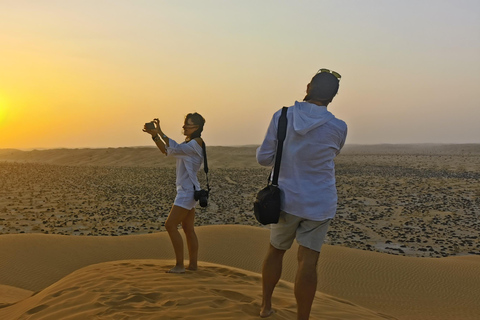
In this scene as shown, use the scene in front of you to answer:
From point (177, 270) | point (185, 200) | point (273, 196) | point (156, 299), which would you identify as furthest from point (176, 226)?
point (273, 196)

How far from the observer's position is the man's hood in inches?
133

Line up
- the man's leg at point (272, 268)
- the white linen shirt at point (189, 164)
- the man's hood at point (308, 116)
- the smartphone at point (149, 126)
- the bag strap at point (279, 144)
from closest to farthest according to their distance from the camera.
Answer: the man's hood at point (308, 116) < the bag strap at point (279, 144) < the man's leg at point (272, 268) < the smartphone at point (149, 126) < the white linen shirt at point (189, 164)

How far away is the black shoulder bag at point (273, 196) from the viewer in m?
3.43

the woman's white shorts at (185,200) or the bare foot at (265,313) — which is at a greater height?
the woman's white shorts at (185,200)

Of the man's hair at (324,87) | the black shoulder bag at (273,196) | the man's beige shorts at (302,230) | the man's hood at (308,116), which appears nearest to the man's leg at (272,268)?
the man's beige shorts at (302,230)

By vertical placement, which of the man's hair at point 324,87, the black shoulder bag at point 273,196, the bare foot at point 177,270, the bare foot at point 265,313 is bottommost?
the bare foot at point 177,270

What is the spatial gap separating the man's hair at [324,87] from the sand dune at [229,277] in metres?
2.04

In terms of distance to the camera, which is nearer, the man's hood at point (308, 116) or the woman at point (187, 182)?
the man's hood at point (308, 116)

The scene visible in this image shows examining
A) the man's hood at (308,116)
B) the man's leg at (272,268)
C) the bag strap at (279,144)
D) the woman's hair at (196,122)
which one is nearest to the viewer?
the man's hood at (308,116)

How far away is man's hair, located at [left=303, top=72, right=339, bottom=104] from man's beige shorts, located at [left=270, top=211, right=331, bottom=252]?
100cm

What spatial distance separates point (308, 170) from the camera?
11.2 ft

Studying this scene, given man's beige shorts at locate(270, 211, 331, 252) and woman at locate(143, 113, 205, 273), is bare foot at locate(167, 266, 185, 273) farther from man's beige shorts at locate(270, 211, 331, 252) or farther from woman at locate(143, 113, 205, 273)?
man's beige shorts at locate(270, 211, 331, 252)

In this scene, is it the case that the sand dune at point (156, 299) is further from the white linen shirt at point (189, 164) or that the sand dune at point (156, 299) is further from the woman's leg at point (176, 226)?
the white linen shirt at point (189, 164)

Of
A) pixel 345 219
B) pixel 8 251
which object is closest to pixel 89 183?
pixel 345 219
